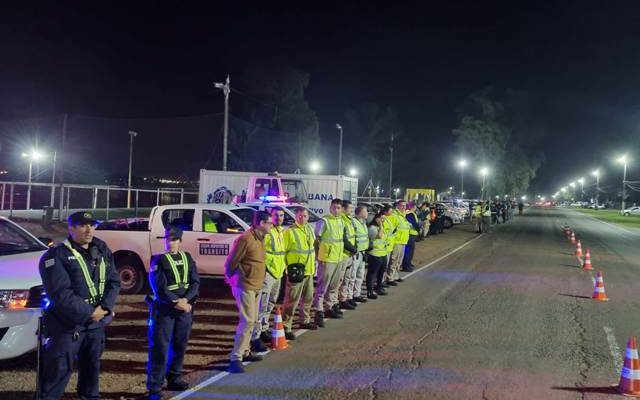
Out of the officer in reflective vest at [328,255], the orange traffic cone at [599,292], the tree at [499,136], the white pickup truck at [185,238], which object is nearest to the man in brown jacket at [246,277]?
the officer in reflective vest at [328,255]

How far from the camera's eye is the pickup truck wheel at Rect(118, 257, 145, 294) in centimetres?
1095

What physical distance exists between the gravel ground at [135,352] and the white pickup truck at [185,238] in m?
0.53

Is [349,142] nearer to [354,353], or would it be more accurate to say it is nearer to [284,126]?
[284,126]

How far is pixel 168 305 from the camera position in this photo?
5359 millimetres

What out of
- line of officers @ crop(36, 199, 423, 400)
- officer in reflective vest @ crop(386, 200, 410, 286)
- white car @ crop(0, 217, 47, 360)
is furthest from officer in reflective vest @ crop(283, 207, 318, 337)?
officer in reflective vest @ crop(386, 200, 410, 286)

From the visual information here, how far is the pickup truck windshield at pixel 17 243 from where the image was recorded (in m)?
7.04

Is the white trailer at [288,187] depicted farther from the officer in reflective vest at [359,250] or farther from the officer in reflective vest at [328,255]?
the officer in reflective vest at [328,255]

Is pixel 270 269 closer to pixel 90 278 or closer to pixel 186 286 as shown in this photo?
pixel 186 286

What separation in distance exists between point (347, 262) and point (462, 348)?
104 inches

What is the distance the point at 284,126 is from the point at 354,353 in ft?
151

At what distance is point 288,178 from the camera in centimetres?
2209

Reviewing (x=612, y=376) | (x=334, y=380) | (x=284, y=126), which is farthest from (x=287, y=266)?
(x=284, y=126)

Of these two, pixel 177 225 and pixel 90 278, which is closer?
pixel 90 278

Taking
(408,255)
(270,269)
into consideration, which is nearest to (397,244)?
(408,255)
